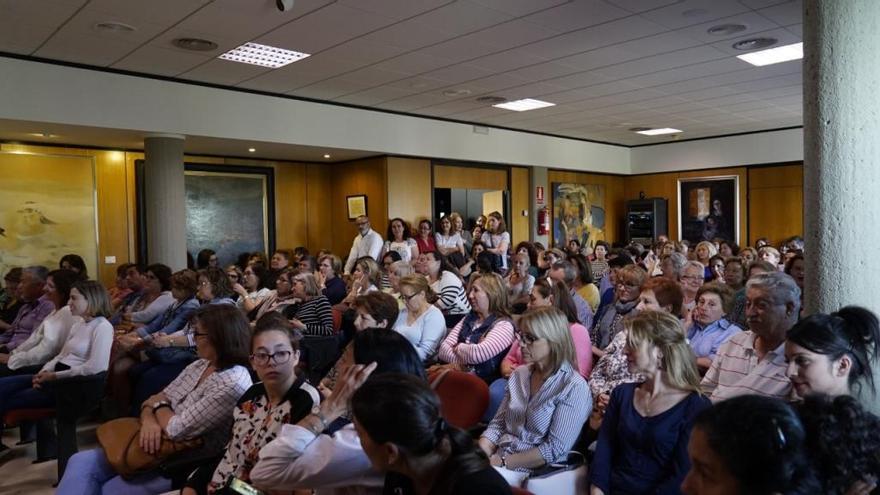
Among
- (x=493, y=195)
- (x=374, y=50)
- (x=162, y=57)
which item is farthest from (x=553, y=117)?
(x=162, y=57)

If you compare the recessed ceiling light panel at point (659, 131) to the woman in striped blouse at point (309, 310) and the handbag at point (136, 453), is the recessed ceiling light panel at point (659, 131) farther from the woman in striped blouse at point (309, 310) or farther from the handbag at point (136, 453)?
the handbag at point (136, 453)

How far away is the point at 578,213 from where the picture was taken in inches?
536

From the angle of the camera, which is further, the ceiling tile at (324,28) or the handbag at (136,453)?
the ceiling tile at (324,28)

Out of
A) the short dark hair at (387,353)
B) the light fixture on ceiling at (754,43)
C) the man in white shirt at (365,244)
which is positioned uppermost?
the light fixture on ceiling at (754,43)

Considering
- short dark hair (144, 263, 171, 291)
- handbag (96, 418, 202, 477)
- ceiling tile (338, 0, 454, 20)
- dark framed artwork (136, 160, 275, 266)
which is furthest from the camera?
dark framed artwork (136, 160, 275, 266)

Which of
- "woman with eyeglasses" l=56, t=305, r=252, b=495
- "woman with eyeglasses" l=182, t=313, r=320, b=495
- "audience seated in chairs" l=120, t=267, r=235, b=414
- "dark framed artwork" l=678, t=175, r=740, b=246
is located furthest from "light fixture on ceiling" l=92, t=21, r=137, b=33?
"dark framed artwork" l=678, t=175, r=740, b=246

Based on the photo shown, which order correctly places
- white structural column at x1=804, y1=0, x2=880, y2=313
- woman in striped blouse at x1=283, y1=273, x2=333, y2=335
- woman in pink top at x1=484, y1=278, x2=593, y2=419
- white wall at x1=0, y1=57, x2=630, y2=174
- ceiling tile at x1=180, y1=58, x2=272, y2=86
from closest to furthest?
white structural column at x1=804, y1=0, x2=880, y2=313 → woman in pink top at x1=484, y1=278, x2=593, y2=419 → woman in striped blouse at x1=283, y1=273, x2=333, y2=335 → white wall at x1=0, y1=57, x2=630, y2=174 → ceiling tile at x1=180, y1=58, x2=272, y2=86

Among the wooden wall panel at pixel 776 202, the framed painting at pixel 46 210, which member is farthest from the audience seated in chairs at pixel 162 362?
the wooden wall panel at pixel 776 202

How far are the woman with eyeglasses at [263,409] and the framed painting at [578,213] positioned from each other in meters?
10.7

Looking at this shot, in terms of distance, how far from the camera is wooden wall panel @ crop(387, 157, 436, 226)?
10031 millimetres

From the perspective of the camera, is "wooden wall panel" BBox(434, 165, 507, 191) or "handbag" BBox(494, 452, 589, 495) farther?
"wooden wall panel" BBox(434, 165, 507, 191)

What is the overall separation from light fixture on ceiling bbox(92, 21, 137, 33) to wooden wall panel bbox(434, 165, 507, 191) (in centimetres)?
570

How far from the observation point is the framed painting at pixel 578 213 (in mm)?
13180

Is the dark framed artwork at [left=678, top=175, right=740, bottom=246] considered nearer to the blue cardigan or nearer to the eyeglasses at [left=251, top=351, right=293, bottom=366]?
the blue cardigan
